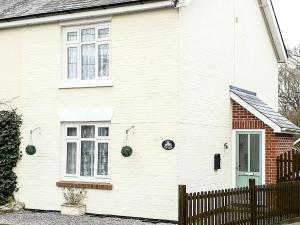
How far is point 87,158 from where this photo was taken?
15.2 metres

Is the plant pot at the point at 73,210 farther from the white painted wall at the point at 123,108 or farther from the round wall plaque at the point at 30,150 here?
the round wall plaque at the point at 30,150

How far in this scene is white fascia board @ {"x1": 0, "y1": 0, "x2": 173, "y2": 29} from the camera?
45.2 ft

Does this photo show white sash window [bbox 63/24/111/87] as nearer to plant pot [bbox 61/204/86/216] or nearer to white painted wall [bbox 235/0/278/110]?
plant pot [bbox 61/204/86/216]

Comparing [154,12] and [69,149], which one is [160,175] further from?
[154,12]

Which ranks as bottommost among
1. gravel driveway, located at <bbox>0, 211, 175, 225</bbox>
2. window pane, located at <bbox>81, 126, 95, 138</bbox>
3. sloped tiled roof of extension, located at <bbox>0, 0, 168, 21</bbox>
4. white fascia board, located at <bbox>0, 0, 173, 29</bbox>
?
gravel driveway, located at <bbox>0, 211, 175, 225</bbox>

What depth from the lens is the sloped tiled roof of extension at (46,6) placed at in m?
14.5

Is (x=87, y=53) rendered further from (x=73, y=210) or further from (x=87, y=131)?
(x=73, y=210)

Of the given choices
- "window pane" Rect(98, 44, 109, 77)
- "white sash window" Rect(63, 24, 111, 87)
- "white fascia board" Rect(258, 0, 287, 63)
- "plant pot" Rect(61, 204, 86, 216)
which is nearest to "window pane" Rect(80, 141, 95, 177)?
"plant pot" Rect(61, 204, 86, 216)

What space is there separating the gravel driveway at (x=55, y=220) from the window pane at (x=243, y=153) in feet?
14.1

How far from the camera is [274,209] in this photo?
13.2 m

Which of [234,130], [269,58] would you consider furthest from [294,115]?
[234,130]

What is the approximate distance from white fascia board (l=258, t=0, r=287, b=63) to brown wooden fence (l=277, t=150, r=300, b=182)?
6981 millimetres

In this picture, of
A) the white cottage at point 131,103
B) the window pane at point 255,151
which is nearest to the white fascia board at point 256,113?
the white cottage at point 131,103

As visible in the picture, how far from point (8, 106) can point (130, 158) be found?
4.72m
